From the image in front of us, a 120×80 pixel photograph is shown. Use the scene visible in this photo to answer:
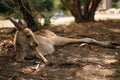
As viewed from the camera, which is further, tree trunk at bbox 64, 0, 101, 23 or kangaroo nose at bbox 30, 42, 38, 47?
tree trunk at bbox 64, 0, 101, 23

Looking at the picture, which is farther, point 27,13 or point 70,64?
point 27,13

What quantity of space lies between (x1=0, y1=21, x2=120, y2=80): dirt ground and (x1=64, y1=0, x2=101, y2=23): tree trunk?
2023 millimetres

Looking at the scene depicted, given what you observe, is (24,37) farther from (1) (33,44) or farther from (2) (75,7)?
(2) (75,7)

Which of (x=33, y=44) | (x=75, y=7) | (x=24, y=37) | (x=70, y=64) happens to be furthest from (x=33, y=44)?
(x=75, y=7)

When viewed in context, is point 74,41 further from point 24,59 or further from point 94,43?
point 24,59

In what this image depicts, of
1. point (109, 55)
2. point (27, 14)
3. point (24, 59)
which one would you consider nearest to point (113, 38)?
point (109, 55)

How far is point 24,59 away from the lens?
21.6 feet

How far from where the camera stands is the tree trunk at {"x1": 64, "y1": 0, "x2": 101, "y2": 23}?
1037 cm

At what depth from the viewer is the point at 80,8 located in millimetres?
10547

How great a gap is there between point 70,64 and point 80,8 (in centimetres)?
456

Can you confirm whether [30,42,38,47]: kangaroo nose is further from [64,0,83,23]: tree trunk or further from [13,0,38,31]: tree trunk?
[64,0,83,23]: tree trunk

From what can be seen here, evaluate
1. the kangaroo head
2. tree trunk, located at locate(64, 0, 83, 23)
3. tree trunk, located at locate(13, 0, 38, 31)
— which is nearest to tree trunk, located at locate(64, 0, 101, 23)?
tree trunk, located at locate(64, 0, 83, 23)

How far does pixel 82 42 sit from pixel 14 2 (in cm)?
196

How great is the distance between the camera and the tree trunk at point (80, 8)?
34.0 feet
